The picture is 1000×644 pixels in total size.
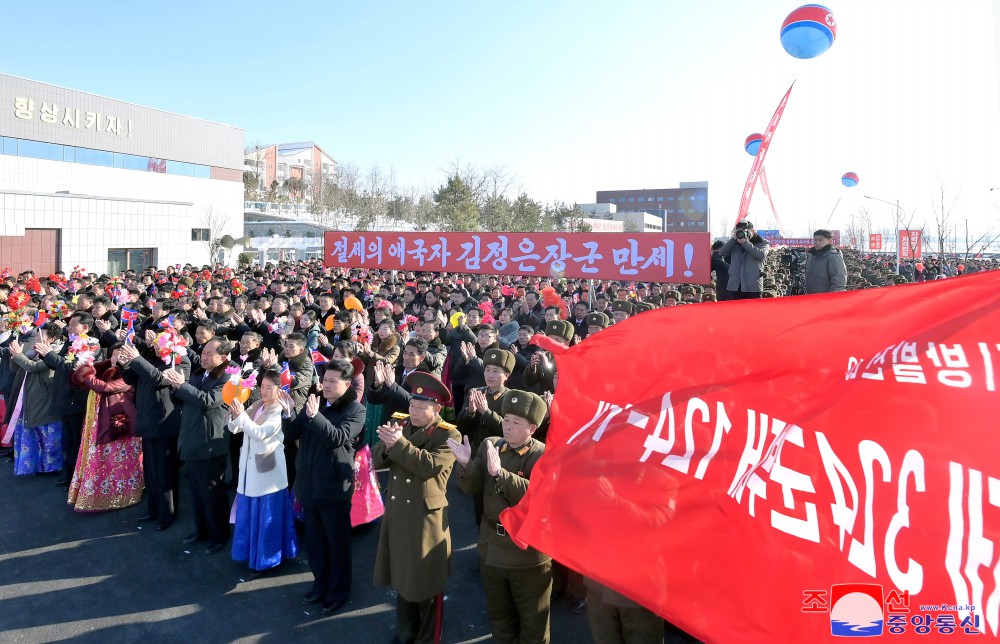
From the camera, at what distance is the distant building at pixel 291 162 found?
210 ft

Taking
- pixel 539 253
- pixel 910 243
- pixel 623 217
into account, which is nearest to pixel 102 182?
pixel 539 253

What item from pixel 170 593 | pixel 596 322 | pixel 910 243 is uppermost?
pixel 910 243

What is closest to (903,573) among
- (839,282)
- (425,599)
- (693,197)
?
(425,599)

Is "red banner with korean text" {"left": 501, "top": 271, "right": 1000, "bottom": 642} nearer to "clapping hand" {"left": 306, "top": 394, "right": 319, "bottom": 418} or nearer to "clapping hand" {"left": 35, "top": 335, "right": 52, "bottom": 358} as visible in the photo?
"clapping hand" {"left": 306, "top": 394, "right": 319, "bottom": 418}

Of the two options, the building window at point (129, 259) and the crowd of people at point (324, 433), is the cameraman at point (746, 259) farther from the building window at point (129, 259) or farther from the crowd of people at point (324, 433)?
the building window at point (129, 259)

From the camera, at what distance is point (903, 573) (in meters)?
1.66

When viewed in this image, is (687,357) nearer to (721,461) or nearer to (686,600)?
(721,461)

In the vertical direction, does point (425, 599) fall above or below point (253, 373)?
below

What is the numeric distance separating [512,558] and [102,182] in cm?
3295

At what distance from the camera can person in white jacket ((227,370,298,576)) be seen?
15.1ft

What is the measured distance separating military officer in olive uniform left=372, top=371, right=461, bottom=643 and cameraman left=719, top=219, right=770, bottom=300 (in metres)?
4.68

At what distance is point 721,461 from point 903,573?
0.61 metres

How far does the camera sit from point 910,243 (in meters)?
20.7

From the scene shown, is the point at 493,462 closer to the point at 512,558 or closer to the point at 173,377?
the point at 512,558
